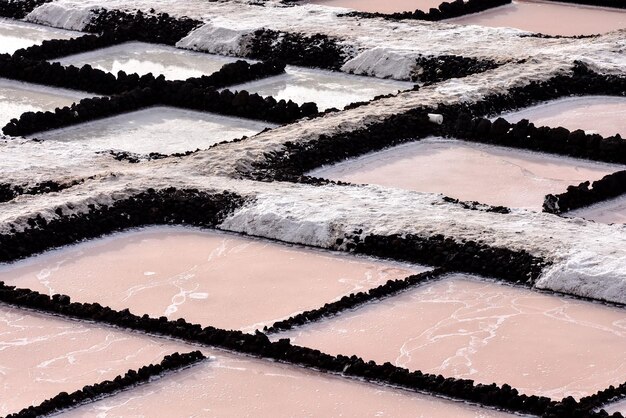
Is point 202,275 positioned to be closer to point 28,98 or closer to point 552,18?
point 28,98

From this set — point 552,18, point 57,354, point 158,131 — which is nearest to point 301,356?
point 57,354

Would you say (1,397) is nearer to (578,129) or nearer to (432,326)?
(432,326)

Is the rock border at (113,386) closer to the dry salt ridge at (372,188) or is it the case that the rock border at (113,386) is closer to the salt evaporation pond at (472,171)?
the dry salt ridge at (372,188)

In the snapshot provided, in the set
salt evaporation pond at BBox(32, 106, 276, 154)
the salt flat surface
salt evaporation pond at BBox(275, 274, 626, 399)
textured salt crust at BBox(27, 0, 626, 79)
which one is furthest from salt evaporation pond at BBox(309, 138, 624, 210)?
textured salt crust at BBox(27, 0, 626, 79)

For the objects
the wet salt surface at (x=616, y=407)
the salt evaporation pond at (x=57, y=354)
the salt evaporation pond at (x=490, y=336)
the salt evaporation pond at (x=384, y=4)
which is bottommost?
the salt evaporation pond at (x=57, y=354)

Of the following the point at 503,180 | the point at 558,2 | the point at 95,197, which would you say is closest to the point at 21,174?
the point at 95,197

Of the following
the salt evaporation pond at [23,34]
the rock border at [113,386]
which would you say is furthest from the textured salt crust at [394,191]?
the rock border at [113,386]

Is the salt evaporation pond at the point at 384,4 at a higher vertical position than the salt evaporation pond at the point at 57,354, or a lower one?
higher
